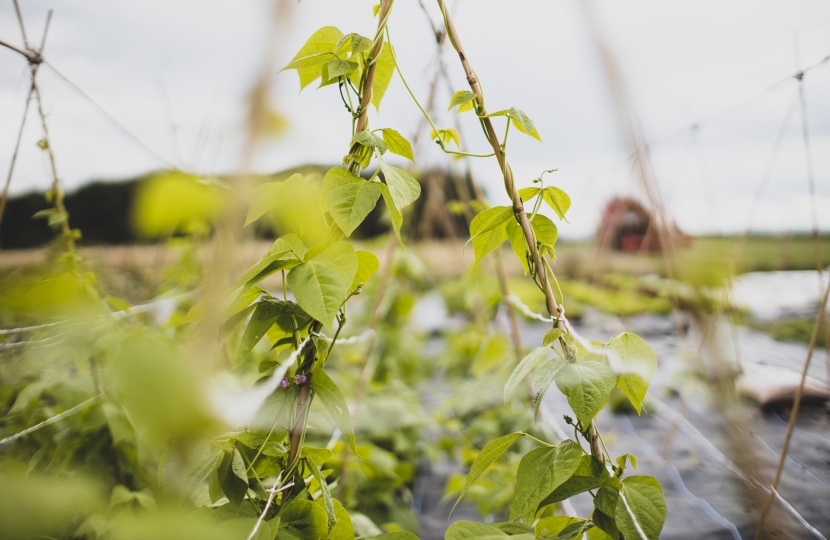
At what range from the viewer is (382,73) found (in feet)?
2.23

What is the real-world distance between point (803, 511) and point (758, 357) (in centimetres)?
130

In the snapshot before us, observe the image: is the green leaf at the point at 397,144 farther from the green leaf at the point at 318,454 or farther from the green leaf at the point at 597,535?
the green leaf at the point at 597,535

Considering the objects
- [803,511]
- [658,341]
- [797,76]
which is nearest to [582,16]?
[797,76]

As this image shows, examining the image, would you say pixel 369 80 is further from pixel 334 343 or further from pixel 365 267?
pixel 334 343

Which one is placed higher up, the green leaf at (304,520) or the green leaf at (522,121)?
the green leaf at (522,121)

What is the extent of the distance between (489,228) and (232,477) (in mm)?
474

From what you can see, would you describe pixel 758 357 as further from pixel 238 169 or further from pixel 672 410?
pixel 238 169

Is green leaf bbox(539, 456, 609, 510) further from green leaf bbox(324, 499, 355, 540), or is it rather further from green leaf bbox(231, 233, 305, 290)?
green leaf bbox(231, 233, 305, 290)

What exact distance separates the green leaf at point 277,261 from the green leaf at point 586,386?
356mm

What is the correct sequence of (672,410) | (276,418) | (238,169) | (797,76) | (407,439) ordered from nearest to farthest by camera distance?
(238,169) < (276,418) < (797,76) < (407,439) < (672,410)

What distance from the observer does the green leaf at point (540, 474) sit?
0.53 m

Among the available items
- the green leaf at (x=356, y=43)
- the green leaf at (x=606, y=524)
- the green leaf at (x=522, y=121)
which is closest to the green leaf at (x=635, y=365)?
the green leaf at (x=606, y=524)

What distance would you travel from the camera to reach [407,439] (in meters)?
1.95

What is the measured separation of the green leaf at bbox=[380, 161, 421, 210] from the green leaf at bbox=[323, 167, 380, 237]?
24 mm
